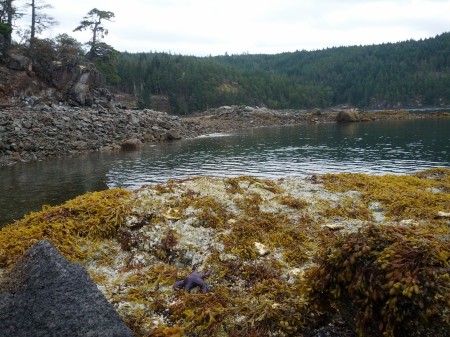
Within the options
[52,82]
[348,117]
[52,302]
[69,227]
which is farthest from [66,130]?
[348,117]

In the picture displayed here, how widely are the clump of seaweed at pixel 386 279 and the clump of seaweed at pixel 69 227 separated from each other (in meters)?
5.65

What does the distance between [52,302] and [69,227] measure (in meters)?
4.03

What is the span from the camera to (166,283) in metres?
7.30

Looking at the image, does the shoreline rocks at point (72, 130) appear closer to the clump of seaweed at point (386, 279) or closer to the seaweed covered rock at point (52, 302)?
the seaweed covered rock at point (52, 302)

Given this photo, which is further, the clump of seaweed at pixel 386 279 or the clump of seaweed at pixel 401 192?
the clump of seaweed at pixel 401 192

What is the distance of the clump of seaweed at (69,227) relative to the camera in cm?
821

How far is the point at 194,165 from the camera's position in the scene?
36.6 m

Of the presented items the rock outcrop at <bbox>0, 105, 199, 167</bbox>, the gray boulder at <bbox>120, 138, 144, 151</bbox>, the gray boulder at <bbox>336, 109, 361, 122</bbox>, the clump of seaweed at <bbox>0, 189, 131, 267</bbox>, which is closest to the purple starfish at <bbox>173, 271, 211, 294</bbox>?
the clump of seaweed at <bbox>0, 189, 131, 267</bbox>

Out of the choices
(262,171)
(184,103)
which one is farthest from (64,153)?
(184,103)

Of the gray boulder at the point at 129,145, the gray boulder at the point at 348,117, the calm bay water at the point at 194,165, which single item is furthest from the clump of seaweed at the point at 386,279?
the gray boulder at the point at 348,117

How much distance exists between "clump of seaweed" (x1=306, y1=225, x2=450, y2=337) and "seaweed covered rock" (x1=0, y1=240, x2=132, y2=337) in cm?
308

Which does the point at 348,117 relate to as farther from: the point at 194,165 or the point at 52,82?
the point at 194,165

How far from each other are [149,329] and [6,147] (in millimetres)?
39973

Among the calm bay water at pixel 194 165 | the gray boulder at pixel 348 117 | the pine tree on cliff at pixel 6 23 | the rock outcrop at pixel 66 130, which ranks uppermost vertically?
the pine tree on cliff at pixel 6 23
